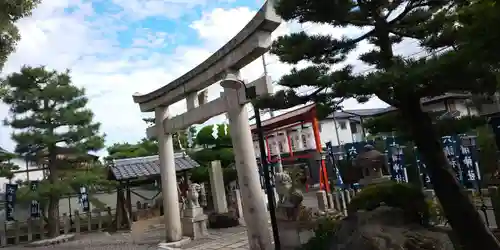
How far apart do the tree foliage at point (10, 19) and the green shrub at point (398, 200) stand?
6.22 meters

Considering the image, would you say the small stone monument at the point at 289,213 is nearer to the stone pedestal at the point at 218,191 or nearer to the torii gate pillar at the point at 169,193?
the torii gate pillar at the point at 169,193

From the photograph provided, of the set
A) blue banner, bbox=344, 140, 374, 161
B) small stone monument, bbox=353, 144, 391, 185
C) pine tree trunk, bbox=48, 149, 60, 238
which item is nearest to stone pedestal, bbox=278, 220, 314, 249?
small stone monument, bbox=353, 144, 391, 185

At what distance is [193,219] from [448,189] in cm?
800

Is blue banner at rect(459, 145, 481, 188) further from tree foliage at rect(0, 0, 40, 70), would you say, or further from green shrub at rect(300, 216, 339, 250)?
tree foliage at rect(0, 0, 40, 70)

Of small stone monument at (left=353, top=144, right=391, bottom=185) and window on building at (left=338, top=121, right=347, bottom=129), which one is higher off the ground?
window on building at (left=338, top=121, right=347, bottom=129)

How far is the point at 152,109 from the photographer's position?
11.2m

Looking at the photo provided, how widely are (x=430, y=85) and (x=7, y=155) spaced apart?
15587mm

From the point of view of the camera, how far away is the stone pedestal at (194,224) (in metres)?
10.9

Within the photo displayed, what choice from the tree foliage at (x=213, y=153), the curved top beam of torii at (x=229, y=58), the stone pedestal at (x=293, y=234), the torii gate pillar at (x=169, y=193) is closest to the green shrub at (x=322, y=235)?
the stone pedestal at (x=293, y=234)

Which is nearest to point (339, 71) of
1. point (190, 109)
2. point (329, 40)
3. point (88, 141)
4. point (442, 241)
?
point (329, 40)

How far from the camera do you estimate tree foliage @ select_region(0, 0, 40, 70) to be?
5574mm

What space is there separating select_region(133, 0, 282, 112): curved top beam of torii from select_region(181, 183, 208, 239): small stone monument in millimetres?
2993

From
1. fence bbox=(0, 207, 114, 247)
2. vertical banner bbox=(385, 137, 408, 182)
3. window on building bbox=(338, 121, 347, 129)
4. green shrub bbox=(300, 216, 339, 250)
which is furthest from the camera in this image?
window on building bbox=(338, 121, 347, 129)

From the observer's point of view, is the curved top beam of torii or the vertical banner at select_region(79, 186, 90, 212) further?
the vertical banner at select_region(79, 186, 90, 212)
